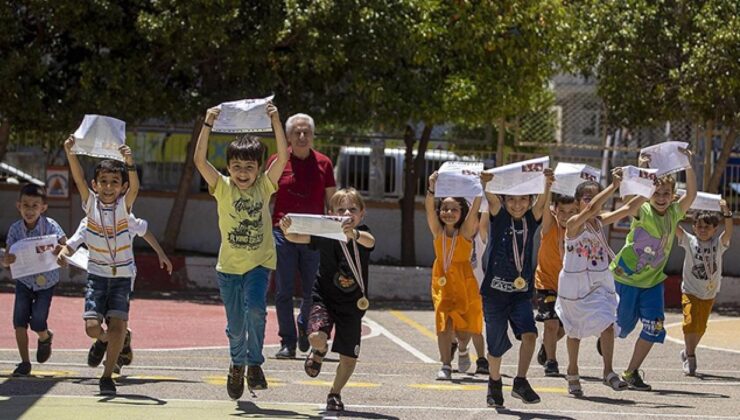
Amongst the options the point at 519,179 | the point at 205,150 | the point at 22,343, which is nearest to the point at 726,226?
Result: the point at 519,179

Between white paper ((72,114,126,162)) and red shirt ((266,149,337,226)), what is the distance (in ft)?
9.24

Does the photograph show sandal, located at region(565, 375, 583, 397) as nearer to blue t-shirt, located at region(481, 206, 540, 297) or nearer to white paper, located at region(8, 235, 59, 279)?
blue t-shirt, located at region(481, 206, 540, 297)

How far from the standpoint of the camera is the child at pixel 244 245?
9242 mm

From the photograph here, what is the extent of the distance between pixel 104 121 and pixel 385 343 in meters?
5.43

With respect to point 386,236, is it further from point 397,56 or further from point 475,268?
point 475,268

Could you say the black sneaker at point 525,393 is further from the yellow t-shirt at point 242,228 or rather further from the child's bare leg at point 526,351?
the yellow t-shirt at point 242,228

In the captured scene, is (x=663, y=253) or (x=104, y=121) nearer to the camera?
(x=104, y=121)

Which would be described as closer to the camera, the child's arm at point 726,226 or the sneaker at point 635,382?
the sneaker at point 635,382

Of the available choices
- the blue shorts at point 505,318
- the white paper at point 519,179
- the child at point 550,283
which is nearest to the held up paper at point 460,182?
the white paper at point 519,179

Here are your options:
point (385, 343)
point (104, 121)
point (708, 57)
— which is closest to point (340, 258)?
point (104, 121)

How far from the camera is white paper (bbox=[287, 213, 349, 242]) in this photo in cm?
862

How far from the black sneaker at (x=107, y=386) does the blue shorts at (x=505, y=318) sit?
2529 mm

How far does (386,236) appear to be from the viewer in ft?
72.6

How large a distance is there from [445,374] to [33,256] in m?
3.28
